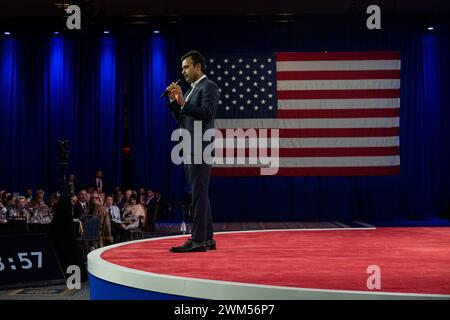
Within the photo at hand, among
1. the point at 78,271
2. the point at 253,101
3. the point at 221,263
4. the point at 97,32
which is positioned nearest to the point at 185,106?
the point at 221,263

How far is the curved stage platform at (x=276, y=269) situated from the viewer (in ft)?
9.22

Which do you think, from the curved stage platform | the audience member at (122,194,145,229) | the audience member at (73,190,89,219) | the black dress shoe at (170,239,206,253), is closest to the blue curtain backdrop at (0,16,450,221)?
the audience member at (122,194,145,229)

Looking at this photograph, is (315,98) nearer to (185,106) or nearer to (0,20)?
(0,20)

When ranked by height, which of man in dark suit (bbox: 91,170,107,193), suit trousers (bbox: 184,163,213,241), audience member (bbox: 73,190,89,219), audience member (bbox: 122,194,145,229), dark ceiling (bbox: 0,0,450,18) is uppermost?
dark ceiling (bbox: 0,0,450,18)

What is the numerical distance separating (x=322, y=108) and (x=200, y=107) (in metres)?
10.0

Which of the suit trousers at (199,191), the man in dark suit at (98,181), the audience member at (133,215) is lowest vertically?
the audience member at (133,215)

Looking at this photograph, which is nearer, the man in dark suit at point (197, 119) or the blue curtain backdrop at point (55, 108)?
the man in dark suit at point (197, 119)

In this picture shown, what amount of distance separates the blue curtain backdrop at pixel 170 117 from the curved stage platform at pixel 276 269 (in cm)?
916

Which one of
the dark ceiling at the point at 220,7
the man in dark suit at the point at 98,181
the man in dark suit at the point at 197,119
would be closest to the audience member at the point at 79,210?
the man in dark suit at the point at 98,181

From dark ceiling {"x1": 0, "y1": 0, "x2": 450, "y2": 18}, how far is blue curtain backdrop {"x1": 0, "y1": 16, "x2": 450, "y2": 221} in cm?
26

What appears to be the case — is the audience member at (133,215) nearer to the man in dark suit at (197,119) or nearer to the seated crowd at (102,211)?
the seated crowd at (102,211)

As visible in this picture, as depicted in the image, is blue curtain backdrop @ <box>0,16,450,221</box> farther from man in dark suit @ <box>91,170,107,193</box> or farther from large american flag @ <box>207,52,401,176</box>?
large american flag @ <box>207,52,401,176</box>

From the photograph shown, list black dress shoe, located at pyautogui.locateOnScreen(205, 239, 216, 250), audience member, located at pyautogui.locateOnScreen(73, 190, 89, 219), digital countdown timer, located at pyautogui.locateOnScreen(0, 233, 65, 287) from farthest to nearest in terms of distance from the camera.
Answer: audience member, located at pyautogui.locateOnScreen(73, 190, 89, 219) < digital countdown timer, located at pyautogui.locateOnScreen(0, 233, 65, 287) < black dress shoe, located at pyautogui.locateOnScreen(205, 239, 216, 250)

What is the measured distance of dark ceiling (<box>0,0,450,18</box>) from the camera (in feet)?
45.9
